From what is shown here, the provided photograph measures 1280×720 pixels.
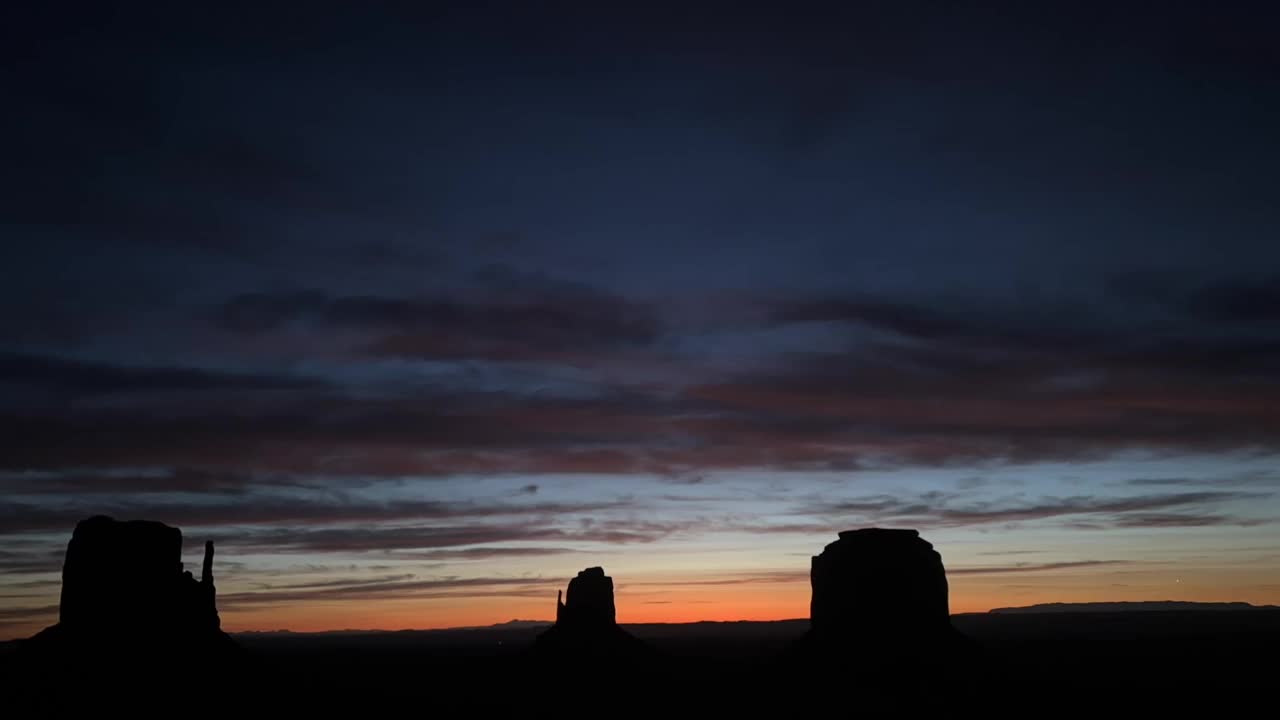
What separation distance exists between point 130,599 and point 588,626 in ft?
240

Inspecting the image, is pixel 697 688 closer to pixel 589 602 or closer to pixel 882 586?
pixel 882 586

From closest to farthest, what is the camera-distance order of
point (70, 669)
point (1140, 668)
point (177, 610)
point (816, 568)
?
point (70, 669)
point (177, 610)
point (816, 568)
point (1140, 668)

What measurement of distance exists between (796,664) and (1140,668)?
59211mm

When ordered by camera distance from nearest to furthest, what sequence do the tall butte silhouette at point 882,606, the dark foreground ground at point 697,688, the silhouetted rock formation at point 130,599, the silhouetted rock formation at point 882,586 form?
the dark foreground ground at point 697,688, the silhouetted rock formation at point 130,599, the tall butte silhouette at point 882,606, the silhouetted rock formation at point 882,586

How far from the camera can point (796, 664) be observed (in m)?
111

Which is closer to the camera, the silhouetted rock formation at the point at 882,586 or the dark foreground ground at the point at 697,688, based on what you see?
the dark foreground ground at the point at 697,688

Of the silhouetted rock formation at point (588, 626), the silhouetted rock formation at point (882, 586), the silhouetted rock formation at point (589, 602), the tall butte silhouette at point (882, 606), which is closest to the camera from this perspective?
the tall butte silhouette at point (882, 606)

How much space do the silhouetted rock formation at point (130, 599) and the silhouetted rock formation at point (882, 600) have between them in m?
58.8

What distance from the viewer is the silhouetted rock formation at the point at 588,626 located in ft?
489

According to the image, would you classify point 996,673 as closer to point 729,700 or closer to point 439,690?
point 729,700

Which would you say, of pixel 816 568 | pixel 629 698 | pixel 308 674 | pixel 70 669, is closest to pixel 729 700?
pixel 629 698

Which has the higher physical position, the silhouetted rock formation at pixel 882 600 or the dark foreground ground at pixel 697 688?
the silhouetted rock formation at pixel 882 600

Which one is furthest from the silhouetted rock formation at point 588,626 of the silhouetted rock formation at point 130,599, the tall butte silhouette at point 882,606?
the silhouetted rock formation at point 130,599

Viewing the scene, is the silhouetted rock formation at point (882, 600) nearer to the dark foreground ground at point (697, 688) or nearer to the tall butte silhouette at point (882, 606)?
the tall butte silhouette at point (882, 606)
